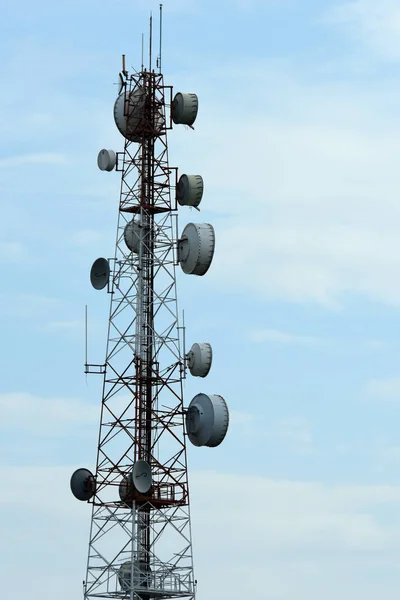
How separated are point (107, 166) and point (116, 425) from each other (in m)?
13.9

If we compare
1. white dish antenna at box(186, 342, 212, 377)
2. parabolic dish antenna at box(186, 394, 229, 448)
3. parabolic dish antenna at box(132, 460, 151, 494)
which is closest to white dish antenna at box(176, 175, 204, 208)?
white dish antenna at box(186, 342, 212, 377)

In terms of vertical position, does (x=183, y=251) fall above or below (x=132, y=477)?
above

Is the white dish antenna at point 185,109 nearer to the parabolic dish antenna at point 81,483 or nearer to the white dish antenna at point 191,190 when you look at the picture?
the white dish antenna at point 191,190

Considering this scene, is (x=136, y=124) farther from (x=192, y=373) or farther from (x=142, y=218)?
(x=192, y=373)

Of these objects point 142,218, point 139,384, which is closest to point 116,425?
point 139,384

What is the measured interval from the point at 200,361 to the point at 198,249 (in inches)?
226

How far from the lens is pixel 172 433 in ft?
398

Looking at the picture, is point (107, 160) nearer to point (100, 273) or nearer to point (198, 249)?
point (100, 273)

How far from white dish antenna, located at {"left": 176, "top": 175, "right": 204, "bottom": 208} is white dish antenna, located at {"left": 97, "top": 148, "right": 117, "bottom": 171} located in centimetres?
385

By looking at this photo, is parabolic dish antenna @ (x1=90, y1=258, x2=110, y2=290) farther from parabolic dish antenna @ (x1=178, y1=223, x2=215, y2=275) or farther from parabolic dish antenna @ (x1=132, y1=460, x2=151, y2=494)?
parabolic dish antenna @ (x1=132, y1=460, x2=151, y2=494)

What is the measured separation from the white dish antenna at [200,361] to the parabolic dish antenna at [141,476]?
19.4 feet

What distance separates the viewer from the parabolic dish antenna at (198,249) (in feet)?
400

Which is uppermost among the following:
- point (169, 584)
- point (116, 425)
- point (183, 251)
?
point (183, 251)

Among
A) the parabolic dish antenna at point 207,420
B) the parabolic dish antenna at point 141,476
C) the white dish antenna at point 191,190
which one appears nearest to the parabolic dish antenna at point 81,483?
the parabolic dish antenna at point 141,476
